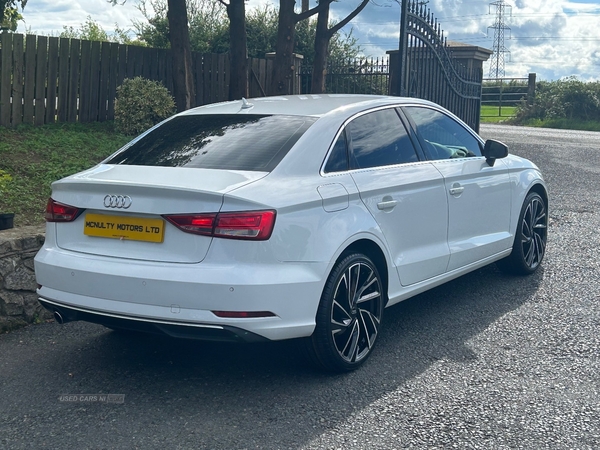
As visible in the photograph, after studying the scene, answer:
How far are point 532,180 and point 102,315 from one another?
172 inches

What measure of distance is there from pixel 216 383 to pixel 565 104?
30.2m

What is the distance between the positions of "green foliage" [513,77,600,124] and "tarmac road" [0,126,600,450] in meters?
27.1

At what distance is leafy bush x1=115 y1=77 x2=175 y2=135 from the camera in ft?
40.5

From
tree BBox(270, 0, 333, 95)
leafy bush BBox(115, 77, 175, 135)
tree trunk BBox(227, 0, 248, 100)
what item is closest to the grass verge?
tree BBox(270, 0, 333, 95)

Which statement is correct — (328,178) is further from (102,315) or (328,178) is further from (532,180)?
(532,180)

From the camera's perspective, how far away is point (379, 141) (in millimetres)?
5367

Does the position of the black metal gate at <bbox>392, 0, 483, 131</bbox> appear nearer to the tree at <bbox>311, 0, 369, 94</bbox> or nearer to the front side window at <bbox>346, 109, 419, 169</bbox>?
the tree at <bbox>311, 0, 369, 94</bbox>

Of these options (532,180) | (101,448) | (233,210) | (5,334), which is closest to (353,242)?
(233,210)

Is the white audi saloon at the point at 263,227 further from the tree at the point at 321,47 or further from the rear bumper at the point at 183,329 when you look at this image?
Answer: the tree at the point at 321,47

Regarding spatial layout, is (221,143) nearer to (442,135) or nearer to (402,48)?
(442,135)

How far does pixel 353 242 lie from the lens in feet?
15.6

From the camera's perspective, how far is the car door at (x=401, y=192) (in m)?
5.04

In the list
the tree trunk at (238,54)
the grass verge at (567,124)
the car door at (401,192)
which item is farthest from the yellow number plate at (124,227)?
the grass verge at (567,124)

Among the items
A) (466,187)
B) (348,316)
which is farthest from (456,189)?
(348,316)
